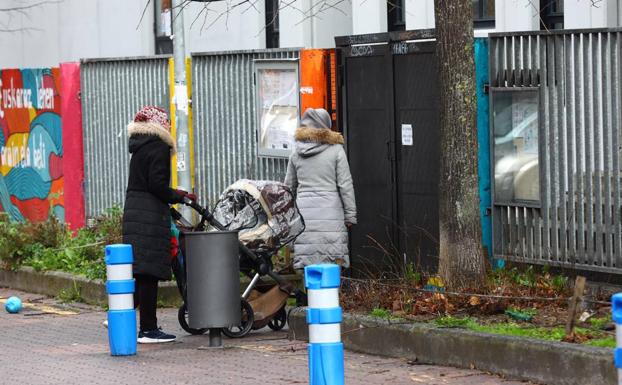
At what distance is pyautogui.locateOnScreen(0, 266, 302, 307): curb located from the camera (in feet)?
41.9

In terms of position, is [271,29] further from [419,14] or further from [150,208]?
[150,208]

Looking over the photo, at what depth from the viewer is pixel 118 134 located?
16.5m

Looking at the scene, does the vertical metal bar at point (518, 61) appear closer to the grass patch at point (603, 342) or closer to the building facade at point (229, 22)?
the building facade at point (229, 22)

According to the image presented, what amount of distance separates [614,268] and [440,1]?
243 cm

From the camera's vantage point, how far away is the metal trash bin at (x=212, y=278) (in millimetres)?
10039

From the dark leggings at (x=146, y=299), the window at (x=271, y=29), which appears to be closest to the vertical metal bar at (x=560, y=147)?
the dark leggings at (x=146, y=299)

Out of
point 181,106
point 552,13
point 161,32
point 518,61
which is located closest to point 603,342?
point 518,61

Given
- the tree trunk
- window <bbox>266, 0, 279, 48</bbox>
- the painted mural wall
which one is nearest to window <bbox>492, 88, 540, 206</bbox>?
the tree trunk

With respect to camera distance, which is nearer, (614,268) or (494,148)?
(614,268)

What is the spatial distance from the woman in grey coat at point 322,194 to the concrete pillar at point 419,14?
18.4 feet

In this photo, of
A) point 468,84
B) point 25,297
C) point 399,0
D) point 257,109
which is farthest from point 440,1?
point 399,0

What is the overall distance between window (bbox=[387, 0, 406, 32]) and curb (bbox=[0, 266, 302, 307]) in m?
5.97

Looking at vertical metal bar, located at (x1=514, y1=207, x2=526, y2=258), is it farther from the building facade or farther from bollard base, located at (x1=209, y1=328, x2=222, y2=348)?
bollard base, located at (x1=209, y1=328, x2=222, y2=348)

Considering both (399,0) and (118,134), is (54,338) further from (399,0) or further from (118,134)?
(399,0)
